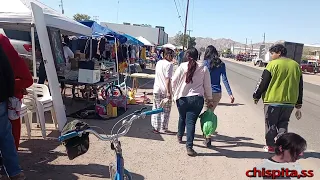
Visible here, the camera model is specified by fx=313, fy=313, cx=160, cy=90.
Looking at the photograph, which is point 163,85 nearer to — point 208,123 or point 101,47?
point 208,123

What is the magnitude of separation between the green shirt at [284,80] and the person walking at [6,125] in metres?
3.80

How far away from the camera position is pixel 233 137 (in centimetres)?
657

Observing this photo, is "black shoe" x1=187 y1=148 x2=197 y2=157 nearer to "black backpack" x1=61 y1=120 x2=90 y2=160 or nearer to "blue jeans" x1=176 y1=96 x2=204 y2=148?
"blue jeans" x1=176 y1=96 x2=204 y2=148

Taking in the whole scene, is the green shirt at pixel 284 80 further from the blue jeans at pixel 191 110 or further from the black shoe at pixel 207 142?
the black shoe at pixel 207 142

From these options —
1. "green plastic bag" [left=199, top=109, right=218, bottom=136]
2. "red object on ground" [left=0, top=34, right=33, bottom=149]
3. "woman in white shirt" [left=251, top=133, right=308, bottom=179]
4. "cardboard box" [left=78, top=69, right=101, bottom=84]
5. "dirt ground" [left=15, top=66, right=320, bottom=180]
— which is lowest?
"dirt ground" [left=15, top=66, right=320, bottom=180]

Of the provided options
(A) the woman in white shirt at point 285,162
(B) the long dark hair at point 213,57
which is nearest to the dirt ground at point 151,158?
(B) the long dark hair at point 213,57

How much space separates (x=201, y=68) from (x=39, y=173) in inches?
113

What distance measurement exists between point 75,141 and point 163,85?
3.80 m

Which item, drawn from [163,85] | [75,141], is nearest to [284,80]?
[163,85]

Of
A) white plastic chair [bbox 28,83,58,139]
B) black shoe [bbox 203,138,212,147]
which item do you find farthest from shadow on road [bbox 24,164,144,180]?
black shoe [bbox 203,138,212,147]

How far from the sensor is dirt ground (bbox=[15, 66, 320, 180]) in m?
4.32

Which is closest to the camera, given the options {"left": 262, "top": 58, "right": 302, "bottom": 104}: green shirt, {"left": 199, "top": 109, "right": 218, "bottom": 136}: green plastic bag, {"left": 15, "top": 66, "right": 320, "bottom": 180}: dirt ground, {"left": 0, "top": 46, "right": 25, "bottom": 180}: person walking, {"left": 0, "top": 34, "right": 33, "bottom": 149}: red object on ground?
{"left": 0, "top": 46, "right": 25, "bottom": 180}: person walking

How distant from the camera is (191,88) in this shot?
5090mm

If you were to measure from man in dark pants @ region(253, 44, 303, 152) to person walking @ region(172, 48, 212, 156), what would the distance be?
37.6 inches
